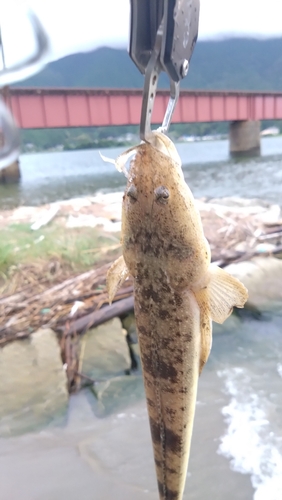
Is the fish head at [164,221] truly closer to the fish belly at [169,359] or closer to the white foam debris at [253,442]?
the fish belly at [169,359]

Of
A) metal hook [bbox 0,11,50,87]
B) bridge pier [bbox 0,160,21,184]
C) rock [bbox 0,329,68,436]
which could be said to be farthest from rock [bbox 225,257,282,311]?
bridge pier [bbox 0,160,21,184]

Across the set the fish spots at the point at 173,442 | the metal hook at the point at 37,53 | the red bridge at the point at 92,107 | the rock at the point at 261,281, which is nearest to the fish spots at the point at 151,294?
the fish spots at the point at 173,442

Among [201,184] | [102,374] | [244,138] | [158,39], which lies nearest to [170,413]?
[158,39]

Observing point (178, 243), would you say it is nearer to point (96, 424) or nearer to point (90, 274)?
point (96, 424)

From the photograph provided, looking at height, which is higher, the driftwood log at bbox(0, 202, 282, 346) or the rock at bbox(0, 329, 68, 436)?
the driftwood log at bbox(0, 202, 282, 346)

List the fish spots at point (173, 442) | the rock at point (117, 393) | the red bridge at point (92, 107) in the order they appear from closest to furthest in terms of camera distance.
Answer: the fish spots at point (173, 442)
the rock at point (117, 393)
the red bridge at point (92, 107)

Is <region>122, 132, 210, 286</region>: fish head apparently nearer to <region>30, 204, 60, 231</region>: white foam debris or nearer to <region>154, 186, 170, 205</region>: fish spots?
<region>154, 186, 170, 205</region>: fish spots
